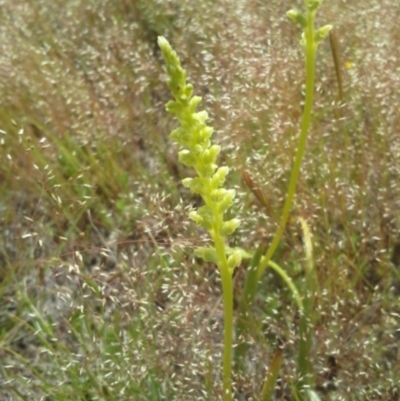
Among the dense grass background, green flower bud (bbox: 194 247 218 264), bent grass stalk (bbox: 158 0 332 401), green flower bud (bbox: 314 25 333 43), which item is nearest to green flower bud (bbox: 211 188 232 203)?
bent grass stalk (bbox: 158 0 332 401)

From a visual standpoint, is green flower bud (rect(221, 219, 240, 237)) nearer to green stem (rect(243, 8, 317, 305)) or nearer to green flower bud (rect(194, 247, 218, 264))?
green flower bud (rect(194, 247, 218, 264))

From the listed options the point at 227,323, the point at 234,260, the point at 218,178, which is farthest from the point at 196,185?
the point at 227,323

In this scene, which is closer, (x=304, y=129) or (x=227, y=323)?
A: (x=227, y=323)

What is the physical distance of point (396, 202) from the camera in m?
1.85

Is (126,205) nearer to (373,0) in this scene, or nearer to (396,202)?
(396,202)

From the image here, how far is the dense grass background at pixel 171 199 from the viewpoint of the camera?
1572 mm

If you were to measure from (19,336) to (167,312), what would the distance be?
0.47 meters

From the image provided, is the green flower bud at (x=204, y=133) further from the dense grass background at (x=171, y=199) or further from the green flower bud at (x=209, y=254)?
the dense grass background at (x=171, y=199)

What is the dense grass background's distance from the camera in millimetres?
1572

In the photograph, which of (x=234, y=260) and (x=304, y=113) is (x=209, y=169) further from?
(x=304, y=113)


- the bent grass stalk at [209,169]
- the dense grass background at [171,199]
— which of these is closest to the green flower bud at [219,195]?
the bent grass stalk at [209,169]

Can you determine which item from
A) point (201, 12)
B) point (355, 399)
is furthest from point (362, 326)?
point (201, 12)

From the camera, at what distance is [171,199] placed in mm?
2131

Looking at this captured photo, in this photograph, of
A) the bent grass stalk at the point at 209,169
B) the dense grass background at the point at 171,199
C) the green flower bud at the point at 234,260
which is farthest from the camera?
the dense grass background at the point at 171,199
